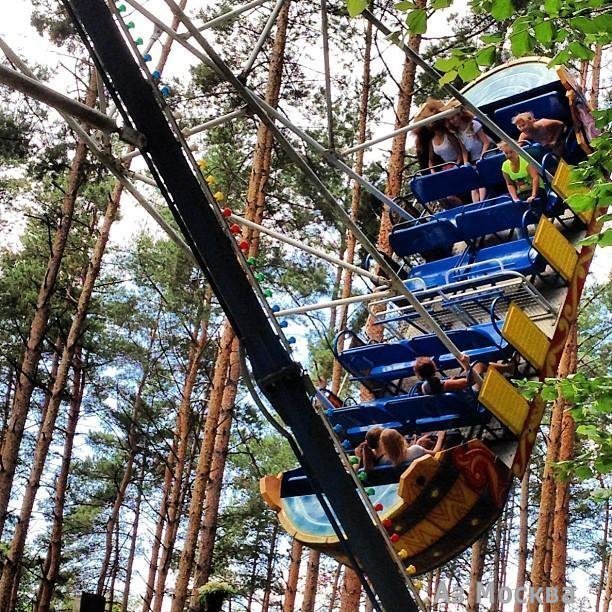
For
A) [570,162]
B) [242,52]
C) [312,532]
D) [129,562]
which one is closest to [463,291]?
[570,162]

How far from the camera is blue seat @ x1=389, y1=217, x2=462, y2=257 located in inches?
297

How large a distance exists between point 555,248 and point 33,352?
6.02m

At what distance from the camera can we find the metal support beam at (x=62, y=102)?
2.49 meters

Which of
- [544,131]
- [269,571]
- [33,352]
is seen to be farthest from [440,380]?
[269,571]

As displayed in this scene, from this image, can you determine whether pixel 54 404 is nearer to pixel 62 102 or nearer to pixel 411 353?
pixel 411 353

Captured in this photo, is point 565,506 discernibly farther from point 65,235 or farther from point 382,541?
point 382,541

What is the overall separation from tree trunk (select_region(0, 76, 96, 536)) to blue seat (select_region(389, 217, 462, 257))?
4272 mm

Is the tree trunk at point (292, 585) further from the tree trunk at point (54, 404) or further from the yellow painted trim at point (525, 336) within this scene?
the yellow painted trim at point (525, 336)

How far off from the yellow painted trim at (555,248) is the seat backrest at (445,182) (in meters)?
1.22

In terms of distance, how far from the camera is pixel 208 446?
10898mm

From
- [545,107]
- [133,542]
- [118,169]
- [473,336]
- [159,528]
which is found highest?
[133,542]

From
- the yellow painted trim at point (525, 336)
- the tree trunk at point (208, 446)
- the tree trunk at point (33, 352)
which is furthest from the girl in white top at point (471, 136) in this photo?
the tree trunk at point (33, 352)

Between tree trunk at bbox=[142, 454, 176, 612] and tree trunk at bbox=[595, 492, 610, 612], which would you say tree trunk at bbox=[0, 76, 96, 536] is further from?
tree trunk at bbox=[595, 492, 610, 612]

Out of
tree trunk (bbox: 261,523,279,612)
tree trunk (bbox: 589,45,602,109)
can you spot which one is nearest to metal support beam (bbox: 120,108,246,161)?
tree trunk (bbox: 589,45,602,109)
